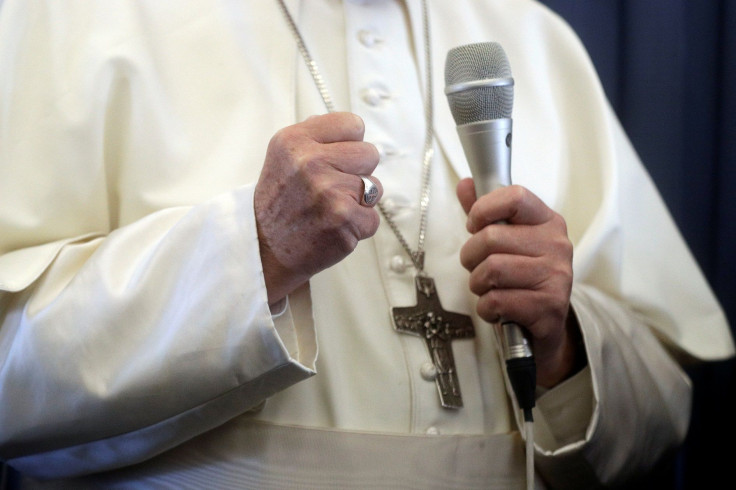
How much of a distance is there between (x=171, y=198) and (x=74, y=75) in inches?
10.8

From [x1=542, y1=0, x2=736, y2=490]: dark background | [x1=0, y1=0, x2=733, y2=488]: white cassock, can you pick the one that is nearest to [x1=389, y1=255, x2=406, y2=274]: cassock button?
[x1=0, y1=0, x2=733, y2=488]: white cassock

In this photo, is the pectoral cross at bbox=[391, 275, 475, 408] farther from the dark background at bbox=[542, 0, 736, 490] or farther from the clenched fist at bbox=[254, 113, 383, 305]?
the dark background at bbox=[542, 0, 736, 490]

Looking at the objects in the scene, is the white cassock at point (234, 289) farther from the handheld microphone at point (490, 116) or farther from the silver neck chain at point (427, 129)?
the handheld microphone at point (490, 116)

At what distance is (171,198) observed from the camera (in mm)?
1459

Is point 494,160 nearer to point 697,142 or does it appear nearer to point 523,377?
point 523,377

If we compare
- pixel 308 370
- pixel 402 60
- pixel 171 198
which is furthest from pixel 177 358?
pixel 402 60

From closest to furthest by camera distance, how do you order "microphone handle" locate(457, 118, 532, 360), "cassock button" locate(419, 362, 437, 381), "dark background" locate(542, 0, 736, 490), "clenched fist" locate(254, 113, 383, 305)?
"clenched fist" locate(254, 113, 383, 305)
"microphone handle" locate(457, 118, 532, 360)
"cassock button" locate(419, 362, 437, 381)
"dark background" locate(542, 0, 736, 490)

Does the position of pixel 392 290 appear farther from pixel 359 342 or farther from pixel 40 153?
pixel 40 153

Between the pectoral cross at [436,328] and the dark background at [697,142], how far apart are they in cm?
109

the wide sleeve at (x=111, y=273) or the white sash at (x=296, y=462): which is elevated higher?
→ the wide sleeve at (x=111, y=273)

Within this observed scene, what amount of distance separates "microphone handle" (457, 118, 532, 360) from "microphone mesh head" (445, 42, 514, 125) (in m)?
0.02

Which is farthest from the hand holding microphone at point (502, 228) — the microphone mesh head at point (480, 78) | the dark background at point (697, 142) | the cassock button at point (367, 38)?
the dark background at point (697, 142)

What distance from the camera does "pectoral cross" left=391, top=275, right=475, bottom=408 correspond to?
144 centimetres

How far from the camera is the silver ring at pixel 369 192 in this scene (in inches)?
48.2
